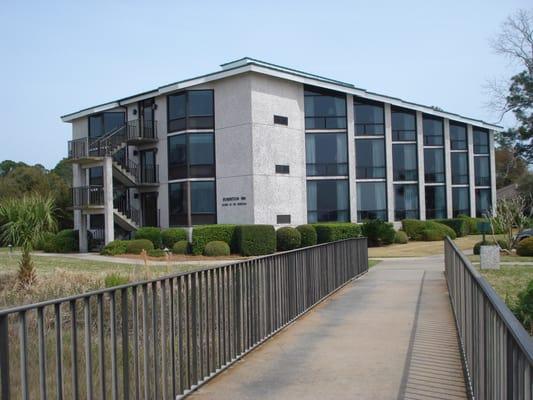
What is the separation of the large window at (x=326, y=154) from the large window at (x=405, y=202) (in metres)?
4.94

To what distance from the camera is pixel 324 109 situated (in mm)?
38219

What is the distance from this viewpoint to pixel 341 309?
Answer: 10.4m

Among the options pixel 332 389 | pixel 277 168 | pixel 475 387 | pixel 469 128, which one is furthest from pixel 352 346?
pixel 469 128

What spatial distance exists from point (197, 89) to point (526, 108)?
1257 inches

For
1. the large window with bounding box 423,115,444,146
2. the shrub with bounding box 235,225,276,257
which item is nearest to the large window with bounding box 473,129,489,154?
the large window with bounding box 423,115,444,146

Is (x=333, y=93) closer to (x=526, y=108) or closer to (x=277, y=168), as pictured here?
(x=277, y=168)

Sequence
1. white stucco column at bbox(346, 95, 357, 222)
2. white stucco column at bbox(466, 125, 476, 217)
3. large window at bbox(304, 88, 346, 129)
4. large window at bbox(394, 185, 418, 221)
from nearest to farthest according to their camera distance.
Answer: large window at bbox(304, 88, 346, 129), white stucco column at bbox(346, 95, 357, 222), large window at bbox(394, 185, 418, 221), white stucco column at bbox(466, 125, 476, 217)

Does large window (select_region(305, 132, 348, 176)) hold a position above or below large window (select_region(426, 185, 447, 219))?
above

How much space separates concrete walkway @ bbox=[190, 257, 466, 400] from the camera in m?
5.56

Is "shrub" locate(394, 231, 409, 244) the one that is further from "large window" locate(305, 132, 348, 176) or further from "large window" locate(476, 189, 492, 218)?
"large window" locate(476, 189, 492, 218)

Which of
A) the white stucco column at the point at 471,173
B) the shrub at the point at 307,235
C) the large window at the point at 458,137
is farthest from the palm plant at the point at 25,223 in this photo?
the white stucco column at the point at 471,173

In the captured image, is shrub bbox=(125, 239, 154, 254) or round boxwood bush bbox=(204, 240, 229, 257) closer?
round boxwood bush bbox=(204, 240, 229, 257)

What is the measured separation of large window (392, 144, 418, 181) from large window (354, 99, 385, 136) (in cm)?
211

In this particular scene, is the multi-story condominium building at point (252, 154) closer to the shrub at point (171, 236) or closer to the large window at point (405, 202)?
the large window at point (405, 202)
